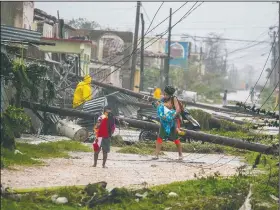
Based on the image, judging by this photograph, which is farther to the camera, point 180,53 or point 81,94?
point 180,53

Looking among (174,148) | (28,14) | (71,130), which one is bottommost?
(174,148)

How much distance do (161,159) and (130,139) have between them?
320 cm

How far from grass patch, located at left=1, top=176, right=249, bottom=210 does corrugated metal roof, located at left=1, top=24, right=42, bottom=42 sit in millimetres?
2606

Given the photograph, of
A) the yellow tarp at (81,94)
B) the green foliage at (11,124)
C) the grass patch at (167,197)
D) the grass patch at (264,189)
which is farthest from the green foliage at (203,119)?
the green foliage at (11,124)

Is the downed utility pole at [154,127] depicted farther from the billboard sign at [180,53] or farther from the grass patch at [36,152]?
the billboard sign at [180,53]

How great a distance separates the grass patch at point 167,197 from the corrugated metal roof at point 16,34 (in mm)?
2606

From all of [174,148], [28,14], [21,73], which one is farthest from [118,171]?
[28,14]

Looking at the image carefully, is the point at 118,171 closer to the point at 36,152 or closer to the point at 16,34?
the point at 36,152

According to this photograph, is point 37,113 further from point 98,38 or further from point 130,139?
point 98,38

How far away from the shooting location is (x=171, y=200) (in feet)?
30.8

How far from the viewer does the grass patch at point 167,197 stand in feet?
27.4

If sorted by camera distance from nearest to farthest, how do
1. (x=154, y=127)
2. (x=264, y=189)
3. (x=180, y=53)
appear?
(x=264, y=189) < (x=154, y=127) < (x=180, y=53)

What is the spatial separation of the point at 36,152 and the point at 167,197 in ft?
10.6

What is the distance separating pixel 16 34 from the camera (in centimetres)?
949
